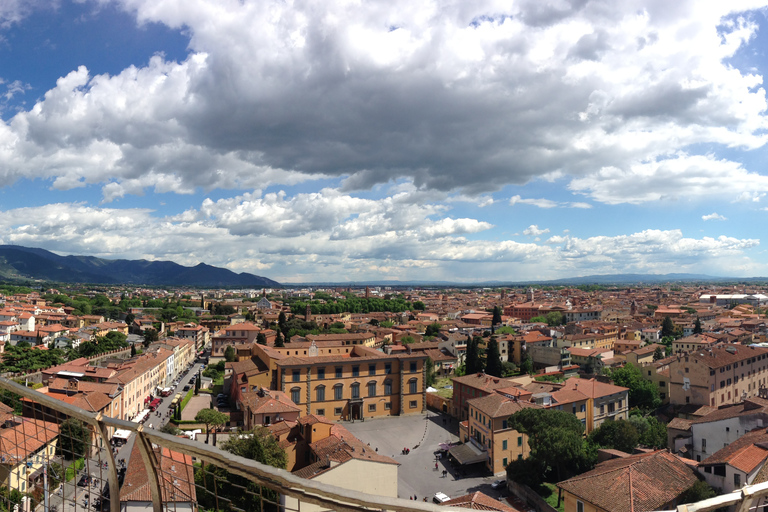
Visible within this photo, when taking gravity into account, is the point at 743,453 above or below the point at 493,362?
above

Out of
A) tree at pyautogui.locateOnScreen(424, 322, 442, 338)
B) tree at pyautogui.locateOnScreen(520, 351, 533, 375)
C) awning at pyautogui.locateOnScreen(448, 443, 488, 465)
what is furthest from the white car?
tree at pyautogui.locateOnScreen(424, 322, 442, 338)

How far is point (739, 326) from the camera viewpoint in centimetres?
4781

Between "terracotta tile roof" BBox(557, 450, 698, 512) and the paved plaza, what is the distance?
5.48m

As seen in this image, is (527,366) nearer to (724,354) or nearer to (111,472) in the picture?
(724,354)

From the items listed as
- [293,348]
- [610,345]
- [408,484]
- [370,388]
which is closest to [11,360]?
[293,348]

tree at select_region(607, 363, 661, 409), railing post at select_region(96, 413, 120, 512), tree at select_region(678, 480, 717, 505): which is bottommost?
tree at select_region(607, 363, 661, 409)

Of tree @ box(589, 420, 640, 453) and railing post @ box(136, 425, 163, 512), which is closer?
railing post @ box(136, 425, 163, 512)

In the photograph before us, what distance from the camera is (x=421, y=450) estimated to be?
22.8 meters

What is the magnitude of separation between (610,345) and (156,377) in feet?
131

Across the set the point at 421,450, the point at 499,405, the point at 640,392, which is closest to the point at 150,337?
the point at 421,450

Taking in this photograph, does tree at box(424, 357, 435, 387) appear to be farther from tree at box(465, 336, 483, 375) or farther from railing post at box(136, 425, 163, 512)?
railing post at box(136, 425, 163, 512)

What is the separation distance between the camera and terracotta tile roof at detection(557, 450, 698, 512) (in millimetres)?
12922

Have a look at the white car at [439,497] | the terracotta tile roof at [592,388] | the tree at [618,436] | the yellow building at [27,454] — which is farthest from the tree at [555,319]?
the yellow building at [27,454]

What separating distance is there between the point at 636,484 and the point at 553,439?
14.9 ft
